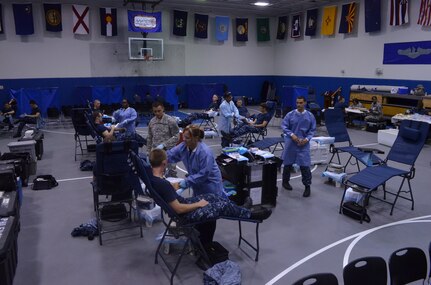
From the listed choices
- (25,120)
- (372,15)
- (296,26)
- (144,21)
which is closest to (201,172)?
(25,120)

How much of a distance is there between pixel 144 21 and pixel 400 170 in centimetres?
1187

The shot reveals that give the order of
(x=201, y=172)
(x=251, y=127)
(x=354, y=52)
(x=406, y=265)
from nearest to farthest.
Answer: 1. (x=406, y=265)
2. (x=201, y=172)
3. (x=251, y=127)
4. (x=354, y=52)

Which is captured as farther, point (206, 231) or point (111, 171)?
point (111, 171)

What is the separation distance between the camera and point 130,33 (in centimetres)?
1541

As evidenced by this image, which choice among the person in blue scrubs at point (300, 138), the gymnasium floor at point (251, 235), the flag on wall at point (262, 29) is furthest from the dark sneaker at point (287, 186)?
the flag on wall at point (262, 29)

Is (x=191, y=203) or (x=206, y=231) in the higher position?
(x=191, y=203)

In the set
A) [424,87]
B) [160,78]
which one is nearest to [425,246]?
[424,87]

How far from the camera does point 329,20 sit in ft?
48.9

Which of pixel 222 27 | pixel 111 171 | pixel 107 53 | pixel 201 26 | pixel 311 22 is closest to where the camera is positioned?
pixel 111 171

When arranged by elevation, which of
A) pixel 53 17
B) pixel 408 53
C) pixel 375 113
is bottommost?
pixel 375 113

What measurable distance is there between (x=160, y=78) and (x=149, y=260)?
1326 centimetres

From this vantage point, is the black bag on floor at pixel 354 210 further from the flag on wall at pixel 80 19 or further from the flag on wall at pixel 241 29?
the flag on wall at pixel 241 29

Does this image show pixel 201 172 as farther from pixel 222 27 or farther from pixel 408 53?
pixel 222 27

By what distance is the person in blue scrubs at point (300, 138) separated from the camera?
5.71 metres
